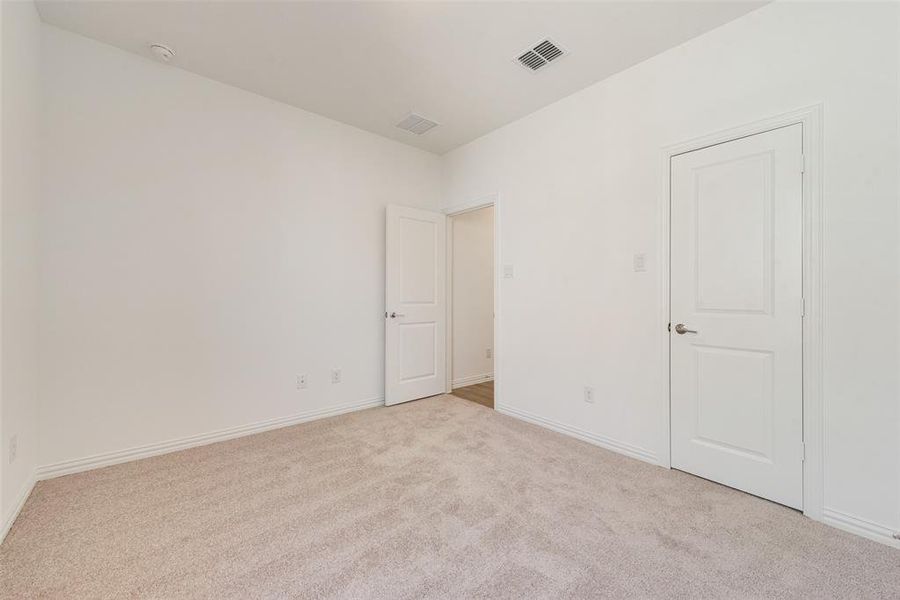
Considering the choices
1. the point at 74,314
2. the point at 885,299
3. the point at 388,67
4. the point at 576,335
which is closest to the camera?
the point at 885,299

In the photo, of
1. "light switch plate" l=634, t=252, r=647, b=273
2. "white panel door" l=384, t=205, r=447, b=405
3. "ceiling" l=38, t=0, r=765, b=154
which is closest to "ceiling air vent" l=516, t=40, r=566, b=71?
"ceiling" l=38, t=0, r=765, b=154

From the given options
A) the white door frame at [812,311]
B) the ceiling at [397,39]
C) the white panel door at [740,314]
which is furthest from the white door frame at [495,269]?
the white door frame at [812,311]

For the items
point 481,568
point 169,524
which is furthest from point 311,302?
point 481,568

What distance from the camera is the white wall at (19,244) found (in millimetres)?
Answer: 1688

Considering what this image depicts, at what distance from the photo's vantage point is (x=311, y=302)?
3238mm

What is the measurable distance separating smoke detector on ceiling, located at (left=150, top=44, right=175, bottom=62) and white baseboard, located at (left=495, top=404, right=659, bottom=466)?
3669 millimetres

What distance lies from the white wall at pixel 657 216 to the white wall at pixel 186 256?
153cm

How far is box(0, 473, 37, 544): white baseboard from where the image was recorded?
165cm

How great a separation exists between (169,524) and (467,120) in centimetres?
349

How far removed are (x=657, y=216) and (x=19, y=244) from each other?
3626mm

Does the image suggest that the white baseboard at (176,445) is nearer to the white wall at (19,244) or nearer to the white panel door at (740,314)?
the white wall at (19,244)

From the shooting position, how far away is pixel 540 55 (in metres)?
2.41

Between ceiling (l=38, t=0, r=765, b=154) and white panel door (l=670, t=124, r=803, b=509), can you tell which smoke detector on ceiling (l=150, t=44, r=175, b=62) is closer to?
ceiling (l=38, t=0, r=765, b=154)

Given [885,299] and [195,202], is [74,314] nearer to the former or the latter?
[195,202]
